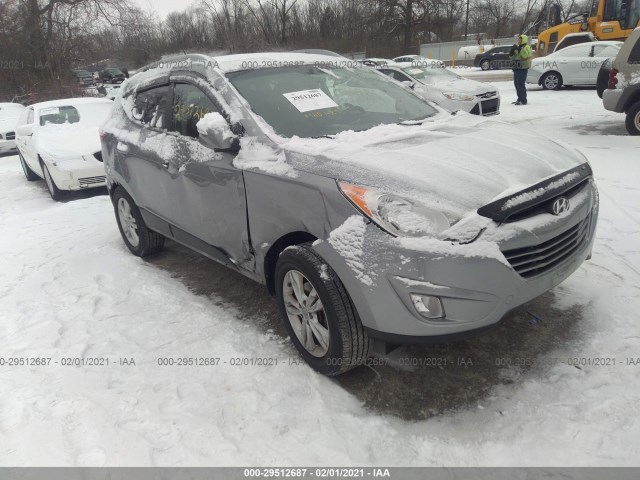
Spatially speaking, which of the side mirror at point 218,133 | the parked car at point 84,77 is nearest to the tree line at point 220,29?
the parked car at point 84,77

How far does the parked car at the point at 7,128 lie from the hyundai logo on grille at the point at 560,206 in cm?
1417

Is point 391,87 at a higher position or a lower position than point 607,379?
higher

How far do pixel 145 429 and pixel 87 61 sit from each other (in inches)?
1019

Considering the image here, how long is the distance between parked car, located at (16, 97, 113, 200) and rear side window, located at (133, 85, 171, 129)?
11.0ft

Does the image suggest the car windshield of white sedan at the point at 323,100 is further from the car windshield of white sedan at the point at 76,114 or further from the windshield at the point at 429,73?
the windshield at the point at 429,73

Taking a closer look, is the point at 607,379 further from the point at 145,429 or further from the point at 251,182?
the point at 145,429

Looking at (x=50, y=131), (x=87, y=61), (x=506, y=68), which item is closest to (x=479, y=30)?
(x=506, y=68)

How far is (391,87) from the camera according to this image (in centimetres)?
400

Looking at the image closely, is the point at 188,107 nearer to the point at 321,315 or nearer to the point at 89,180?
the point at 321,315

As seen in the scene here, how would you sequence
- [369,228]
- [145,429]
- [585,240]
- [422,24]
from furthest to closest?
[422,24], [585,240], [145,429], [369,228]

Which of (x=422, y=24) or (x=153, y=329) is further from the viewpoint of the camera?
(x=422, y=24)

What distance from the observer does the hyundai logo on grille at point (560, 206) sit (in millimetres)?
2479

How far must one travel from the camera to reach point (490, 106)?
11.4 meters

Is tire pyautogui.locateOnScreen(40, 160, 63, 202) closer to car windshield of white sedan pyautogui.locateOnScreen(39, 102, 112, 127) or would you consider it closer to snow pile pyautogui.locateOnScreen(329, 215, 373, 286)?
car windshield of white sedan pyautogui.locateOnScreen(39, 102, 112, 127)
